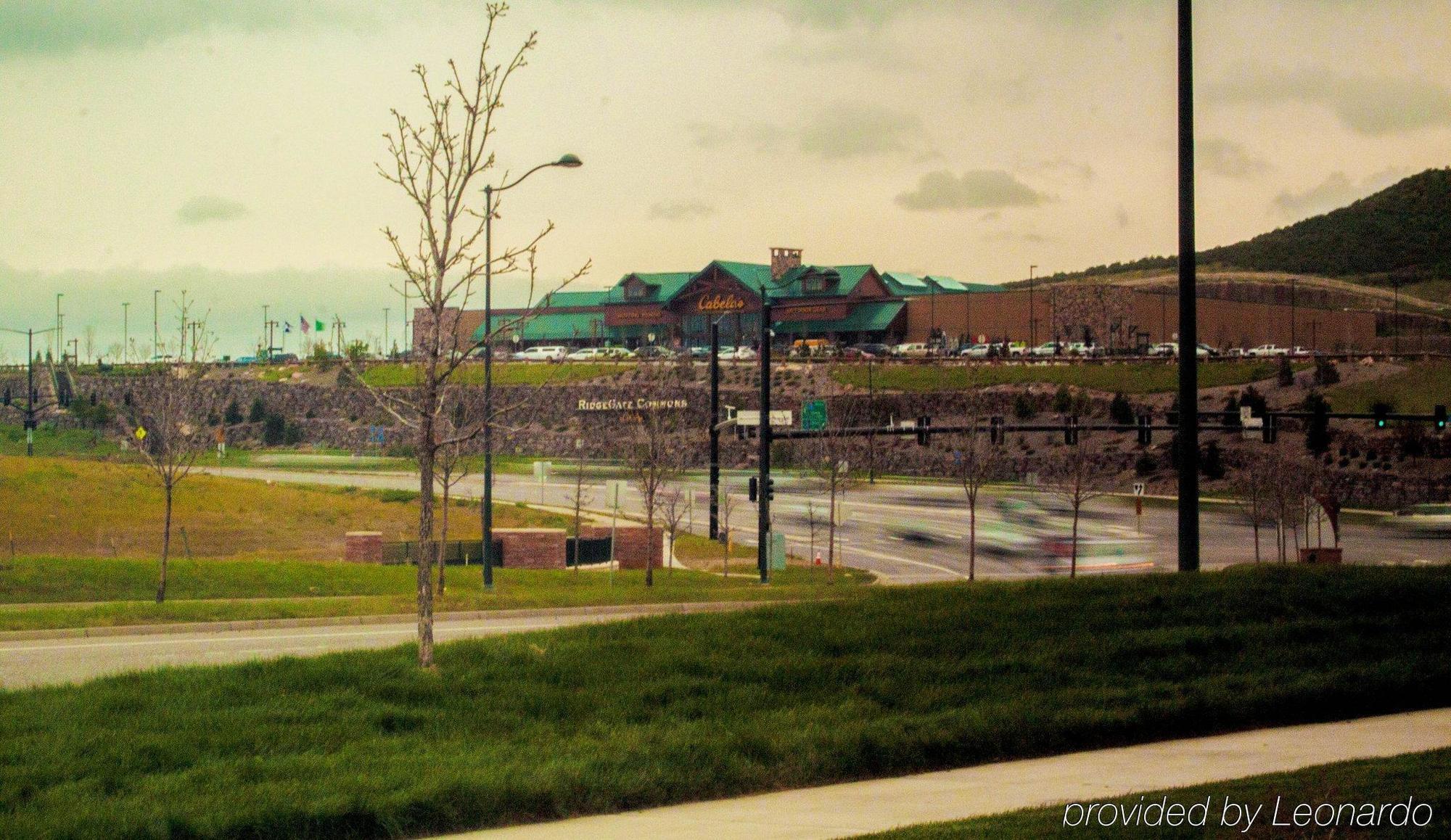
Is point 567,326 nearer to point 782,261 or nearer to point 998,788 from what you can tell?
point 782,261

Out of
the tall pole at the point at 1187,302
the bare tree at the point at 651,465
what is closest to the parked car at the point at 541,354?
the bare tree at the point at 651,465

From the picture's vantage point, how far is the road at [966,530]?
47.8 metres

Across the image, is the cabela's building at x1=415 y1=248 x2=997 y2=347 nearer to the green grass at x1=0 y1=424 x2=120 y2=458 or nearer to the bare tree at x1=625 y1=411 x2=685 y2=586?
the green grass at x1=0 y1=424 x2=120 y2=458

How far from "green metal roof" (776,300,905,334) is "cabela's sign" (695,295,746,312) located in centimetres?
441

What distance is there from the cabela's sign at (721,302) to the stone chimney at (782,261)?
18.4 ft

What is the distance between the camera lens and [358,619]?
23.5 metres

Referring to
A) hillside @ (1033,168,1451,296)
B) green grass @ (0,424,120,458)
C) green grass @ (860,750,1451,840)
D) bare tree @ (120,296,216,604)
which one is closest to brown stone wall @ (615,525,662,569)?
bare tree @ (120,296,216,604)

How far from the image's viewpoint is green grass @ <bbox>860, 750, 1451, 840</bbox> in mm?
7828

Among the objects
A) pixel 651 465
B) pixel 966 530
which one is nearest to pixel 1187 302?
pixel 651 465

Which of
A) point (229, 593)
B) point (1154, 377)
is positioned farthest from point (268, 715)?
point (1154, 377)

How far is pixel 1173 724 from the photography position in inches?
483

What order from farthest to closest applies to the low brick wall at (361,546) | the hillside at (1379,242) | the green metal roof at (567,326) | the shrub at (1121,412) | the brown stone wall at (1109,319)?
1. the hillside at (1379,242)
2. the green metal roof at (567,326)
3. the brown stone wall at (1109,319)
4. the shrub at (1121,412)
5. the low brick wall at (361,546)

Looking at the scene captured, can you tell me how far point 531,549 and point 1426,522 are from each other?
37278 millimetres

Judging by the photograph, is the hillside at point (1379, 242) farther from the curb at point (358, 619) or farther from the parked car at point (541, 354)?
the curb at point (358, 619)
